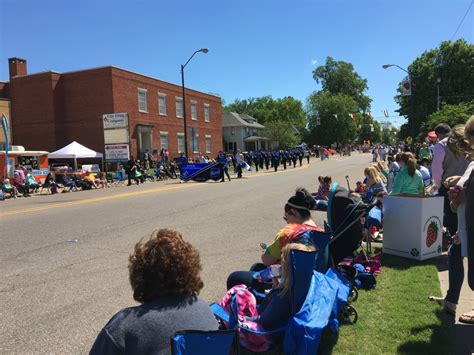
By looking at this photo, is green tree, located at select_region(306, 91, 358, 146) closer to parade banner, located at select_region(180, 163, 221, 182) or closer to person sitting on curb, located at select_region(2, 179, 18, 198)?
parade banner, located at select_region(180, 163, 221, 182)

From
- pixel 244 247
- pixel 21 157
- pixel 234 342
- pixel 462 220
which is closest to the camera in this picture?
pixel 234 342

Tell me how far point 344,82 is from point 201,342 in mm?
111799

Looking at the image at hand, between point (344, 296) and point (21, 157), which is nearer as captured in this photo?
point (344, 296)

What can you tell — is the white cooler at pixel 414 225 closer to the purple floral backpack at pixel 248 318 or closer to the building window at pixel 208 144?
the purple floral backpack at pixel 248 318

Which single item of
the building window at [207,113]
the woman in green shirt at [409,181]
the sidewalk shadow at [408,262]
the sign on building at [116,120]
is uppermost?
the building window at [207,113]

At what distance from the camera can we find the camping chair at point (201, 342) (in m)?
1.97

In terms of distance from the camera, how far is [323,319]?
11.1 feet

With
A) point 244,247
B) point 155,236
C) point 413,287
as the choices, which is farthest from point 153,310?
point 244,247

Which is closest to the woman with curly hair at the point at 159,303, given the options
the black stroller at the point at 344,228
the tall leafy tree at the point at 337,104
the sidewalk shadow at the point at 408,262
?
the black stroller at the point at 344,228

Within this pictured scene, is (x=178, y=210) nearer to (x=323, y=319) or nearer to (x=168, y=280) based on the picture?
(x=323, y=319)

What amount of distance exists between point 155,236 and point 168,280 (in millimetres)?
274

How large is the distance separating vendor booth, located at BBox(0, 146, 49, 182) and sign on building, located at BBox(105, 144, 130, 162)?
4389mm

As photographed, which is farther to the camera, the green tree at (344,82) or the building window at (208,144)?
the green tree at (344,82)

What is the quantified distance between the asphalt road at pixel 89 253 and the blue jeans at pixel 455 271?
268 centimetres
